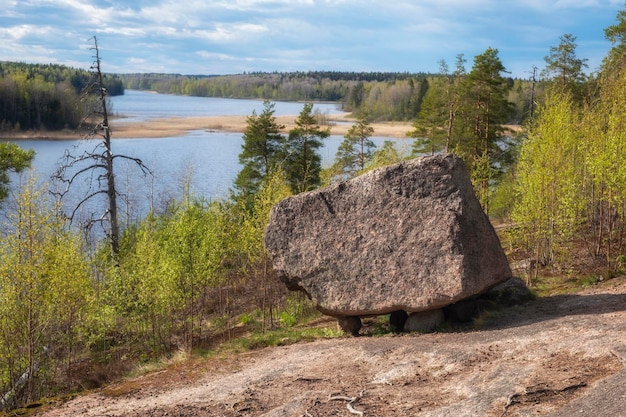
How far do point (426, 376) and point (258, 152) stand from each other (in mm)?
30619

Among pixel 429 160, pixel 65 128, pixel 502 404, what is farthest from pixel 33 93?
pixel 502 404

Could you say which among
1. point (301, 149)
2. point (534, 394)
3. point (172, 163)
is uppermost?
point (301, 149)

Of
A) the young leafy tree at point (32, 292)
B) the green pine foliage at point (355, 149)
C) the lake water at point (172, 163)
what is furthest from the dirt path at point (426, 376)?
the green pine foliage at point (355, 149)

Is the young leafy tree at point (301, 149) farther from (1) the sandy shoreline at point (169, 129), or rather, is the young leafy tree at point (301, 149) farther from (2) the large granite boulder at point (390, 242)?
(1) the sandy shoreline at point (169, 129)

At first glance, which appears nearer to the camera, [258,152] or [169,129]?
[258,152]

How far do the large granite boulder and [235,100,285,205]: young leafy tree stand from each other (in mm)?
23052

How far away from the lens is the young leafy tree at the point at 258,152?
134 feet

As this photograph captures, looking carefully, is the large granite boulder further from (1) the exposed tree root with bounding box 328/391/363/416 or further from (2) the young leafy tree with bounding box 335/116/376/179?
(2) the young leafy tree with bounding box 335/116/376/179

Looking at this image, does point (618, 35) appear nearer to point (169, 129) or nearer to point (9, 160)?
point (9, 160)

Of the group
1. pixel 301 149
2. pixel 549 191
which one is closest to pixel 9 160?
pixel 301 149

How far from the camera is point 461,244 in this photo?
15664 mm

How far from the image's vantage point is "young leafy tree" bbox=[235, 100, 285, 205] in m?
40.8

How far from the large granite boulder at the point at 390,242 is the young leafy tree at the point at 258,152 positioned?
75.6 feet

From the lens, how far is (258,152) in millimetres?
41656
